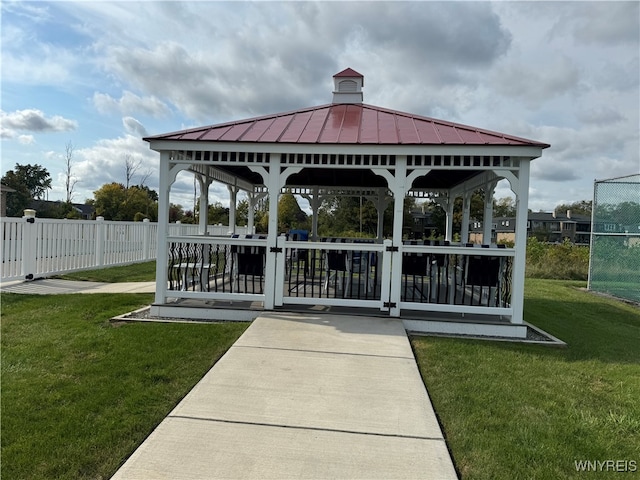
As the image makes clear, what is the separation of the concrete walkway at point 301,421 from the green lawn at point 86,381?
8.9 inches

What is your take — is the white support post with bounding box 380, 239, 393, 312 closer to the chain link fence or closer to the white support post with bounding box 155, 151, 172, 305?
the white support post with bounding box 155, 151, 172, 305

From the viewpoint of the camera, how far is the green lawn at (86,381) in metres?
2.58

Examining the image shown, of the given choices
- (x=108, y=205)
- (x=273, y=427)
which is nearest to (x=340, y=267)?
(x=273, y=427)

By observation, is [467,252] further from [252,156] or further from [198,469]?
[198,469]

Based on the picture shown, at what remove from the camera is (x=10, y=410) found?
3086 millimetres

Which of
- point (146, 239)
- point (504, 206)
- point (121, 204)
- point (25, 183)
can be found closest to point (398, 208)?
point (146, 239)

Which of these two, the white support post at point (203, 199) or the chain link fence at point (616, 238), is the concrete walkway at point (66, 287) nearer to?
the white support post at point (203, 199)

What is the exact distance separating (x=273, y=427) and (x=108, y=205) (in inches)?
1426

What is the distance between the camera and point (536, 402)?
360cm

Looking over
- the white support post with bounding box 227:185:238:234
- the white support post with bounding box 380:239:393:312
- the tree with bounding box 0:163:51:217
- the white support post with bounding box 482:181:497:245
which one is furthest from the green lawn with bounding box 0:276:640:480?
the tree with bounding box 0:163:51:217

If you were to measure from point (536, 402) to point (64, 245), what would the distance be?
33.0 feet

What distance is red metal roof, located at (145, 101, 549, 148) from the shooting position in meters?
5.77

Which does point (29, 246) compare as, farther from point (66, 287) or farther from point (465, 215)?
point (465, 215)

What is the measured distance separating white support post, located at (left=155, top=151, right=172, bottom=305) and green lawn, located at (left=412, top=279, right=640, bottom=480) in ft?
12.3
